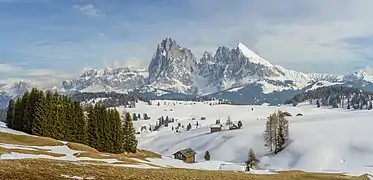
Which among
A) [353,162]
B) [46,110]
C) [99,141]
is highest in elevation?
[46,110]

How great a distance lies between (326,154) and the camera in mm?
193500

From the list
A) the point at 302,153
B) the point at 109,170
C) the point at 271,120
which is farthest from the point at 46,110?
the point at 302,153

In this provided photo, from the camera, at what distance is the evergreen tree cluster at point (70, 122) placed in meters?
108

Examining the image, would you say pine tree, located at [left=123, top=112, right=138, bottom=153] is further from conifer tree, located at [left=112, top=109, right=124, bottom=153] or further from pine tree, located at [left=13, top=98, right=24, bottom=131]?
pine tree, located at [left=13, top=98, right=24, bottom=131]

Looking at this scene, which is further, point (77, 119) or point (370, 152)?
point (370, 152)

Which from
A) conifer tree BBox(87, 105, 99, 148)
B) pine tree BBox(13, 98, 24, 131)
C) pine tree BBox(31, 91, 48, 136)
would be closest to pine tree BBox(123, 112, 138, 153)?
conifer tree BBox(87, 105, 99, 148)

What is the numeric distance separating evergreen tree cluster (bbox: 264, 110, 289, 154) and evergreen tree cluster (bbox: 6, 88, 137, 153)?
75036mm

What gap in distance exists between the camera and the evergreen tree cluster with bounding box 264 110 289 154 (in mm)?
175625

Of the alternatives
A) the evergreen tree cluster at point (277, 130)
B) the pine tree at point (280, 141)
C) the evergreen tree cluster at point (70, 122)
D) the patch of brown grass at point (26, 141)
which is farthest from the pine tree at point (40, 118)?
the pine tree at point (280, 141)

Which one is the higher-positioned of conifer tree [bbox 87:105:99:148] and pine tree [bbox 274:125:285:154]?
conifer tree [bbox 87:105:99:148]

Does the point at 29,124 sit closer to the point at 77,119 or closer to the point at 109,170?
the point at 77,119

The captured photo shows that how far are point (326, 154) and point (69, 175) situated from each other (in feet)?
569

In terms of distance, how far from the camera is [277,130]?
7136 inches

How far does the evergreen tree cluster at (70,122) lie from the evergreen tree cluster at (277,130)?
75.0 metres
